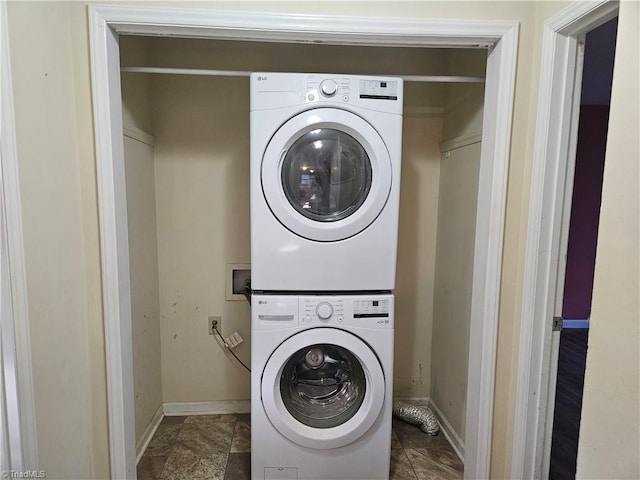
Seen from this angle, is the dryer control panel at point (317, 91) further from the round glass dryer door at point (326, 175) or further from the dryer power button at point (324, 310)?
the dryer power button at point (324, 310)

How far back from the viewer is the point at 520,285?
144 centimetres

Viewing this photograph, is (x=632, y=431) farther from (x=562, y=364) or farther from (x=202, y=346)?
(x=562, y=364)

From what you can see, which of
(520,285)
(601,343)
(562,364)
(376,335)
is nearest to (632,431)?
(601,343)

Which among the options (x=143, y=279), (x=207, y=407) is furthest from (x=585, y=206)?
(x=143, y=279)

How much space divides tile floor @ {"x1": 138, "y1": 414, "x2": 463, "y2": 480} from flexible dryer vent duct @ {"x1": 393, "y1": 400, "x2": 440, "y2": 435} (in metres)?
0.03

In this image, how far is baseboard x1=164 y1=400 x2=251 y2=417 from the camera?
2273mm

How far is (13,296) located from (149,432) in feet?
4.44

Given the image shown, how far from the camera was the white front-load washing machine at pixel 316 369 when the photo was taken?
1.55 meters

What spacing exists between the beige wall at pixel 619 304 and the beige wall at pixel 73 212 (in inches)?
21.2

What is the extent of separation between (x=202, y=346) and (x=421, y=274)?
1346 millimetres

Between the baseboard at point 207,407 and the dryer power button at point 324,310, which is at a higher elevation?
the dryer power button at point 324,310

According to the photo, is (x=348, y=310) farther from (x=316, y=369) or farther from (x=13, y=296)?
(x=13, y=296)

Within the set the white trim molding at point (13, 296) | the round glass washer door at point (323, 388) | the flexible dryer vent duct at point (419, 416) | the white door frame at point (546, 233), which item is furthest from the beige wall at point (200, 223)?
the white door frame at point (546, 233)

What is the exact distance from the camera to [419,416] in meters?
2.17
